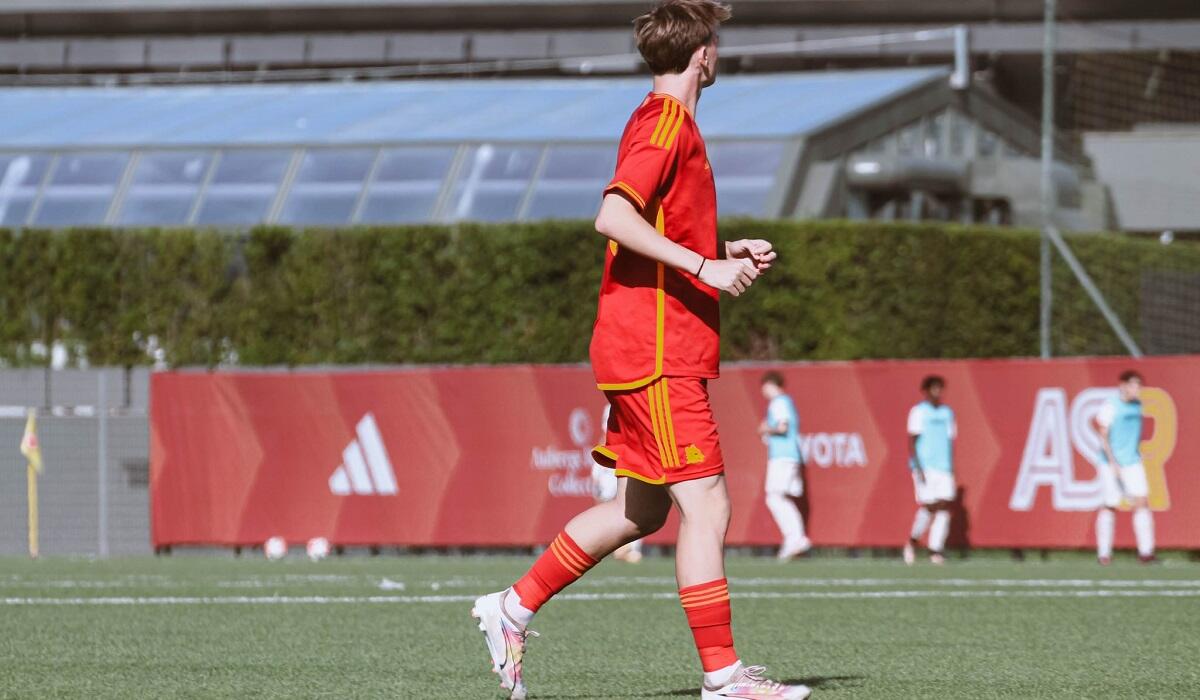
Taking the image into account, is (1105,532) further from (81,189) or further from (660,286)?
(81,189)

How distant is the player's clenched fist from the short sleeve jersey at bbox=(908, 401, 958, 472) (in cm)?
1267

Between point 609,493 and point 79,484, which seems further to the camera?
point 79,484

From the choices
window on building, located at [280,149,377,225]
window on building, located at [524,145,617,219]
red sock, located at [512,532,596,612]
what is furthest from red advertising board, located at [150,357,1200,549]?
red sock, located at [512,532,596,612]

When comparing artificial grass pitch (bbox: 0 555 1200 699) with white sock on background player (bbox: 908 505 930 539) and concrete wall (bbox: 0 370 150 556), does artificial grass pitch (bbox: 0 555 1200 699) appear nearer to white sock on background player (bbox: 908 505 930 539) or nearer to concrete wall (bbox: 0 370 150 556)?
white sock on background player (bbox: 908 505 930 539)

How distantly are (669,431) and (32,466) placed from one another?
15725 millimetres

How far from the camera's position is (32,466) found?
20.3 metres

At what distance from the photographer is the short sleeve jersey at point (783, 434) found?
60.4ft

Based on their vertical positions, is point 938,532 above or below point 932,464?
below

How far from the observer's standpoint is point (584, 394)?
19.8m

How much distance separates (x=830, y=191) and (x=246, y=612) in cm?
1807

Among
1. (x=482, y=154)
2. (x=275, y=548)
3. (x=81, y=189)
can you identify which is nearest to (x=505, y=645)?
(x=275, y=548)

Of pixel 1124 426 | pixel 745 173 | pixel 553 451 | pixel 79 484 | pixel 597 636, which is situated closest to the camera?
pixel 597 636

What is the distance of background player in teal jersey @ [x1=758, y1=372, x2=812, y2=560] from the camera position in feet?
59.8

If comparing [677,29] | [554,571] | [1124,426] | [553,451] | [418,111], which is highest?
[418,111]
